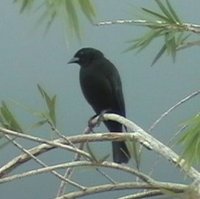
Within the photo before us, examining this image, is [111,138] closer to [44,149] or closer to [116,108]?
[44,149]

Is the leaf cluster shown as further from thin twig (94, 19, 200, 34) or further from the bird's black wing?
the bird's black wing

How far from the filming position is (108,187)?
0.75 m

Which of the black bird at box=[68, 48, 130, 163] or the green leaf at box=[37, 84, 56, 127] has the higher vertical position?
the green leaf at box=[37, 84, 56, 127]

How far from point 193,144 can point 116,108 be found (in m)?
0.97

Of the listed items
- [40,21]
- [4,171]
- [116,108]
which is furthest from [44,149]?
[116,108]

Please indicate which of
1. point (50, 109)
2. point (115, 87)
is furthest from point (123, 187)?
point (115, 87)

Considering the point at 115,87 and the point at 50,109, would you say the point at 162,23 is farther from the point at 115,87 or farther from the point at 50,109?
the point at 115,87

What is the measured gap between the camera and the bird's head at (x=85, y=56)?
157cm

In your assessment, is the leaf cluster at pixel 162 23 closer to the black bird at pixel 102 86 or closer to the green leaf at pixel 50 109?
the green leaf at pixel 50 109

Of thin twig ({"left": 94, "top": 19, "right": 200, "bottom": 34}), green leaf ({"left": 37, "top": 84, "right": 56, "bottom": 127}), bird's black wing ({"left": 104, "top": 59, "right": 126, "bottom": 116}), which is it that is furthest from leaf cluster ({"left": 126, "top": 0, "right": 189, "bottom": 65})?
bird's black wing ({"left": 104, "top": 59, "right": 126, "bottom": 116})

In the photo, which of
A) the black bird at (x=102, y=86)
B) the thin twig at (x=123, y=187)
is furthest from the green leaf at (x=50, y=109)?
the black bird at (x=102, y=86)

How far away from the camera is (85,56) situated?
1.58 metres

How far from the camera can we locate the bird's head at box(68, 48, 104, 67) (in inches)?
61.7

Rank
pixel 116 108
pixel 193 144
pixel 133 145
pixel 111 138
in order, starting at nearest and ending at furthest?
pixel 193 144 → pixel 133 145 → pixel 111 138 → pixel 116 108
